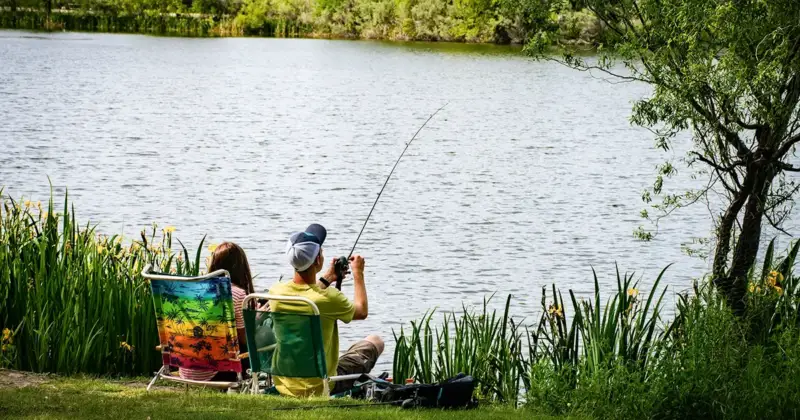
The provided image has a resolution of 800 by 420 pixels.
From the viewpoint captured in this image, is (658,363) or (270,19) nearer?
(658,363)

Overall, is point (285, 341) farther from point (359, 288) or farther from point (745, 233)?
point (745, 233)

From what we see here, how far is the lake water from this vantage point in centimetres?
1548

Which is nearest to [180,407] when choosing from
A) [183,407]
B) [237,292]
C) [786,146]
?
[183,407]

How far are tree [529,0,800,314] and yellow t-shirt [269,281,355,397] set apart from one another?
3.12m

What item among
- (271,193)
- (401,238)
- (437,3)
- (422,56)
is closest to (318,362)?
(401,238)

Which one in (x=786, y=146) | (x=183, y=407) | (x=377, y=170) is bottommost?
(x=377, y=170)

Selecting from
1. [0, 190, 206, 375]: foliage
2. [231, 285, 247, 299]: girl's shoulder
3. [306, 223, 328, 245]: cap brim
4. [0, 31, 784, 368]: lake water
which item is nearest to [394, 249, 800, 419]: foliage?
[231, 285, 247, 299]: girl's shoulder

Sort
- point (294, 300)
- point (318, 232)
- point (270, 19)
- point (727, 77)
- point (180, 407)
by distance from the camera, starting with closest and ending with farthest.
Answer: point (180, 407) < point (294, 300) < point (318, 232) < point (727, 77) < point (270, 19)

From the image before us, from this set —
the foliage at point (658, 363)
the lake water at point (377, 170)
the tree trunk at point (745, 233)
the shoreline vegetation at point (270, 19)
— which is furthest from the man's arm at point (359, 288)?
the shoreline vegetation at point (270, 19)

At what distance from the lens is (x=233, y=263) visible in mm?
6973

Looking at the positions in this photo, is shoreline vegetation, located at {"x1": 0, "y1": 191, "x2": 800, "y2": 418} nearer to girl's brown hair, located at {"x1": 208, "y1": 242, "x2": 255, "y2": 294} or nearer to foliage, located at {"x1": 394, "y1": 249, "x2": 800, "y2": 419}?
foliage, located at {"x1": 394, "y1": 249, "x2": 800, "y2": 419}

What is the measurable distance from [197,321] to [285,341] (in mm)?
591

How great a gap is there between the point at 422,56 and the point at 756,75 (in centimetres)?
6522

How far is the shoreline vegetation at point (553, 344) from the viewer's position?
→ 6.62 meters
